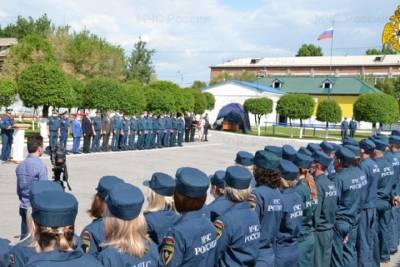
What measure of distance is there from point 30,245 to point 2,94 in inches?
1410

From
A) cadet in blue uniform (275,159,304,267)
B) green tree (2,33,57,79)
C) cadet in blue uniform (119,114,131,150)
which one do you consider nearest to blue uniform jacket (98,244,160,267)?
cadet in blue uniform (275,159,304,267)

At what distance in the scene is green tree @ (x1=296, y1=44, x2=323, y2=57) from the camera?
109375mm

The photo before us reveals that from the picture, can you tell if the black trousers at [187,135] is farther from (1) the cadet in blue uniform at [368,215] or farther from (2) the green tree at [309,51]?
(2) the green tree at [309,51]

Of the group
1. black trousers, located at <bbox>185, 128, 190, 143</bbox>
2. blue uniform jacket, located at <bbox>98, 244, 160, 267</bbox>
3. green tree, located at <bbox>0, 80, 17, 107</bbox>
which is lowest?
black trousers, located at <bbox>185, 128, 190, 143</bbox>

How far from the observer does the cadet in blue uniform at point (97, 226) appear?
11.7 ft

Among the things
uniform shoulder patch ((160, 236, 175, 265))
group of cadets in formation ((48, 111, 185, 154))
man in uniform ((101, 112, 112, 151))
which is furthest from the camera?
man in uniform ((101, 112, 112, 151))

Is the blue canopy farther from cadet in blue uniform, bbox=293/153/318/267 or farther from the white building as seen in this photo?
cadet in blue uniform, bbox=293/153/318/267

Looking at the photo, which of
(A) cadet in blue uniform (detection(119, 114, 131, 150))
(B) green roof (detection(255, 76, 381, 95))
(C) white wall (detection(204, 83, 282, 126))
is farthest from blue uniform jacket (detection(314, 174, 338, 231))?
(B) green roof (detection(255, 76, 381, 95))

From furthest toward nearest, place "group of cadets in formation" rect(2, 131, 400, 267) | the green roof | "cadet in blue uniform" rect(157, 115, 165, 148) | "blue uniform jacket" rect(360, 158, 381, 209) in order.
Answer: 1. the green roof
2. "cadet in blue uniform" rect(157, 115, 165, 148)
3. "blue uniform jacket" rect(360, 158, 381, 209)
4. "group of cadets in formation" rect(2, 131, 400, 267)

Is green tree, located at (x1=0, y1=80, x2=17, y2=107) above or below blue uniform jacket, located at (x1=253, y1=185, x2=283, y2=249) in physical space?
above

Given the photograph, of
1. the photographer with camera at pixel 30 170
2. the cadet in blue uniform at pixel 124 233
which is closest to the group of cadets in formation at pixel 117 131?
the photographer with camera at pixel 30 170

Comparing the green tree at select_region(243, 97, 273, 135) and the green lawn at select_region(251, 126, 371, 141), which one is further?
the green tree at select_region(243, 97, 273, 135)

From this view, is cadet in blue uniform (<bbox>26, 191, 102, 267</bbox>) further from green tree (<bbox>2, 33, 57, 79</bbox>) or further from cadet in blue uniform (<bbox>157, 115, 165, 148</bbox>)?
green tree (<bbox>2, 33, 57, 79</bbox>)

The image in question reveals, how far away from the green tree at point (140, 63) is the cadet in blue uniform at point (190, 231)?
73440 millimetres
